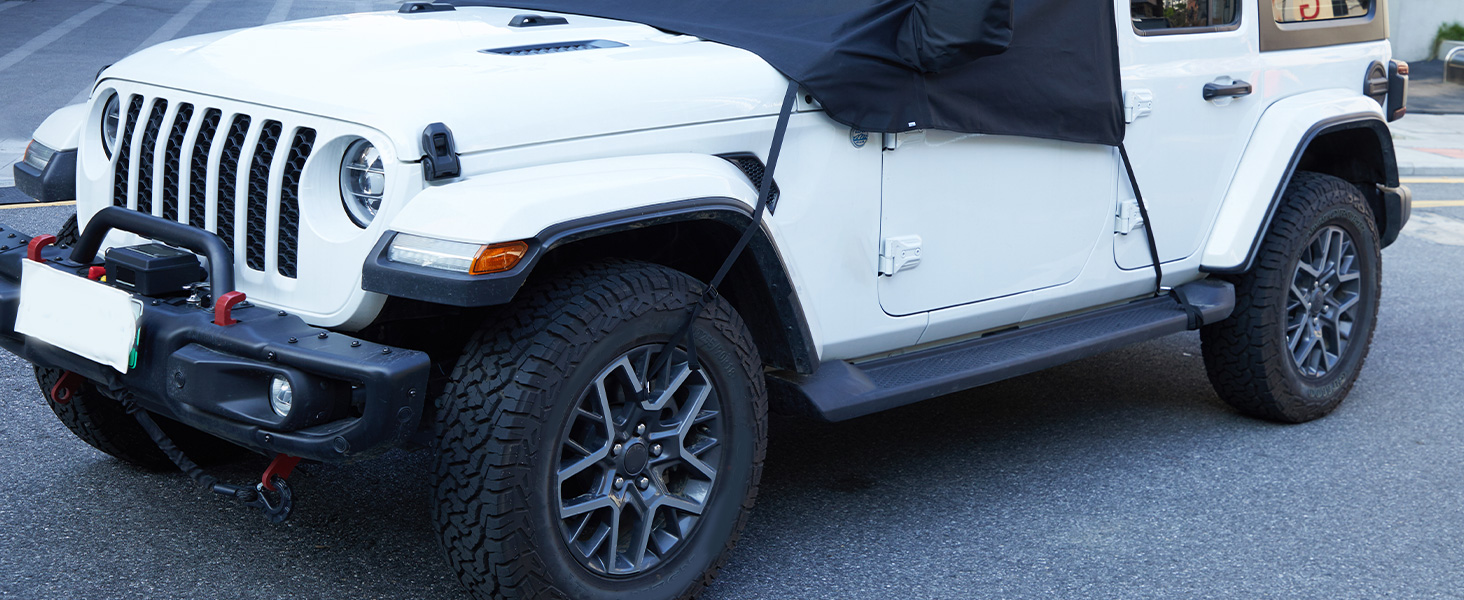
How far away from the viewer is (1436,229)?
28.3 feet

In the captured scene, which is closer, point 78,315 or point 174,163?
point 78,315

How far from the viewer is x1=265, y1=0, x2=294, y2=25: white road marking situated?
673 inches

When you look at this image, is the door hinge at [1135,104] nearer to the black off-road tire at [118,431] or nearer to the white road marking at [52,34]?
the black off-road tire at [118,431]

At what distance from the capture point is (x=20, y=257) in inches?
124

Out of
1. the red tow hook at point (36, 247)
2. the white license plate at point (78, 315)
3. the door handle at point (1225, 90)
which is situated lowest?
the door handle at point (1225, 90)

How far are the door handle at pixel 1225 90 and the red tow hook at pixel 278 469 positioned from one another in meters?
3.04

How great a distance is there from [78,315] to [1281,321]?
3.78 meters

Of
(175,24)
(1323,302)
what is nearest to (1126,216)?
(1323,302)

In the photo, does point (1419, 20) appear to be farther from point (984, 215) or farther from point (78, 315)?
point (78, 315)

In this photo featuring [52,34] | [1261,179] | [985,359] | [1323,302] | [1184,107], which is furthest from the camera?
[52,34]

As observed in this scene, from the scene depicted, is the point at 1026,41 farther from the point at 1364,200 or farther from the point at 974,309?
the point at 1364,200

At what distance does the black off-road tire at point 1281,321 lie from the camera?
4.53m

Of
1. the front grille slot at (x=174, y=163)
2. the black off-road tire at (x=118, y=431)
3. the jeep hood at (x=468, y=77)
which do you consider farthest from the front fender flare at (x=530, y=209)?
the black off-road tire at (x=118, y=431)

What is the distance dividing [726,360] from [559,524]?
1.80 feet
